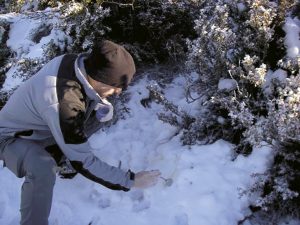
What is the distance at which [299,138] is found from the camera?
2492mm

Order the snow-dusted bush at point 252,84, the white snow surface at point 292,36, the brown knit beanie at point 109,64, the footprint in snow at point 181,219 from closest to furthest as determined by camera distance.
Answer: the brown knit beanie at point 109,64
the snow-dusted bush at point 252,84
the footprint in snow at point 181,219
the white snow surface at point 292,36

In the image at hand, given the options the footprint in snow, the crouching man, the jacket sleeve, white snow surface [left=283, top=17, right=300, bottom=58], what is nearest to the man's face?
the crouching man

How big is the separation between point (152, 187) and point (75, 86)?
0.90 metres

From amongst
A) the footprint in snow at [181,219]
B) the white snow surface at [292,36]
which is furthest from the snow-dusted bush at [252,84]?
the footprint in snow at [181,219]

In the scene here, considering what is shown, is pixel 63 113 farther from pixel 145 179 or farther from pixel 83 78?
pixel 145 179

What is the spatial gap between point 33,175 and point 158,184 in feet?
2.60

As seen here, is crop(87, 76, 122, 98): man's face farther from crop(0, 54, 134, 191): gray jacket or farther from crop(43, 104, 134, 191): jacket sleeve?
crop(43, 104, 134, 191): jacket sleeve

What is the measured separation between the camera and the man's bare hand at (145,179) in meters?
2.74

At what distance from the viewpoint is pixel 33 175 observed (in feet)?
8.68

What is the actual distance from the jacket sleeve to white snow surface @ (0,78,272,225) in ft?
1.05

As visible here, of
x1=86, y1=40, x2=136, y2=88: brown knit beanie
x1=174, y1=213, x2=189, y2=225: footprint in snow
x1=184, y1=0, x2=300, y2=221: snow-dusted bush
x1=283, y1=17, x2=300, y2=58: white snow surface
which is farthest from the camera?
x1=283, y1=17, x2=300, y2=58: white snow surface

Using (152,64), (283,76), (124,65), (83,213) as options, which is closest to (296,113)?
(283,76)

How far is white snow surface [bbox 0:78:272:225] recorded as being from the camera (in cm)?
275

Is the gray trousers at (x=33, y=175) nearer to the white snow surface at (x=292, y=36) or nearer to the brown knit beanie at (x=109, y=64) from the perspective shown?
the brown knit beanie at (x=109, y=64)
